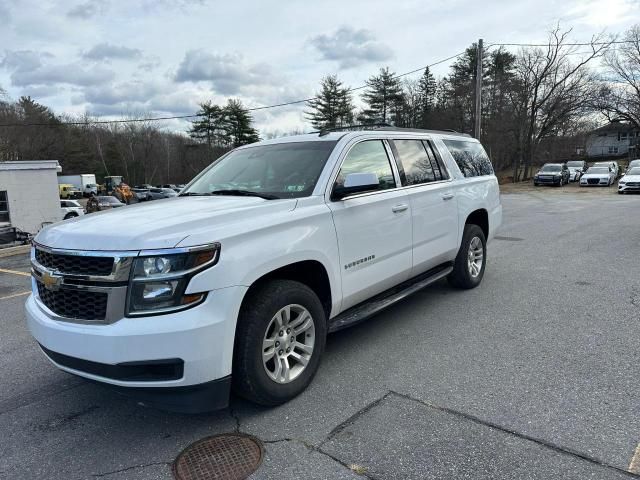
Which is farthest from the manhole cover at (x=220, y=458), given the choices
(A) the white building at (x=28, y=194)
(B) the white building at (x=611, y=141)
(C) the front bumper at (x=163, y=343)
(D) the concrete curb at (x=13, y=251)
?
(B) the white building at (x=611, y=141)

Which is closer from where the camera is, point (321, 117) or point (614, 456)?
point (614, 456)

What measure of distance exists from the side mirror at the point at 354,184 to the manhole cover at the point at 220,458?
1837 mm

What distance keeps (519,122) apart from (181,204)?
140 ft

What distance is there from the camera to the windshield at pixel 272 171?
3721mm

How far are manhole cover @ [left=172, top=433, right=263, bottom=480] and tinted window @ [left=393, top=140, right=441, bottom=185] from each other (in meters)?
2.77

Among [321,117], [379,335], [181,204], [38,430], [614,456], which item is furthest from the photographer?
[321,117]

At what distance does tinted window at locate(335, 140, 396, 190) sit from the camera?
388 cm

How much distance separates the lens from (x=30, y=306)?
3.16 m

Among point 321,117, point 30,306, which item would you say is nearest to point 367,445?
point 30,306

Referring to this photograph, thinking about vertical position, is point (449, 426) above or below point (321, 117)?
below

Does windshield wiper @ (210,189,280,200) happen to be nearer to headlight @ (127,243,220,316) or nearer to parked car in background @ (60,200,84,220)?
headlight @ (127,243,220,316)

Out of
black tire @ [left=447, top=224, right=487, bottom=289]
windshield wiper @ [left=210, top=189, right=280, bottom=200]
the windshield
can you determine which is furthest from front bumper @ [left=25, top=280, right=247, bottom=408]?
black tire @ [left=447, top=224, right=487, bottom=289]

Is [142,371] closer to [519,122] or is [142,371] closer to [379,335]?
[379,335]

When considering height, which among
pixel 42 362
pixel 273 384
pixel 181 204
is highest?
pixel 181 204
